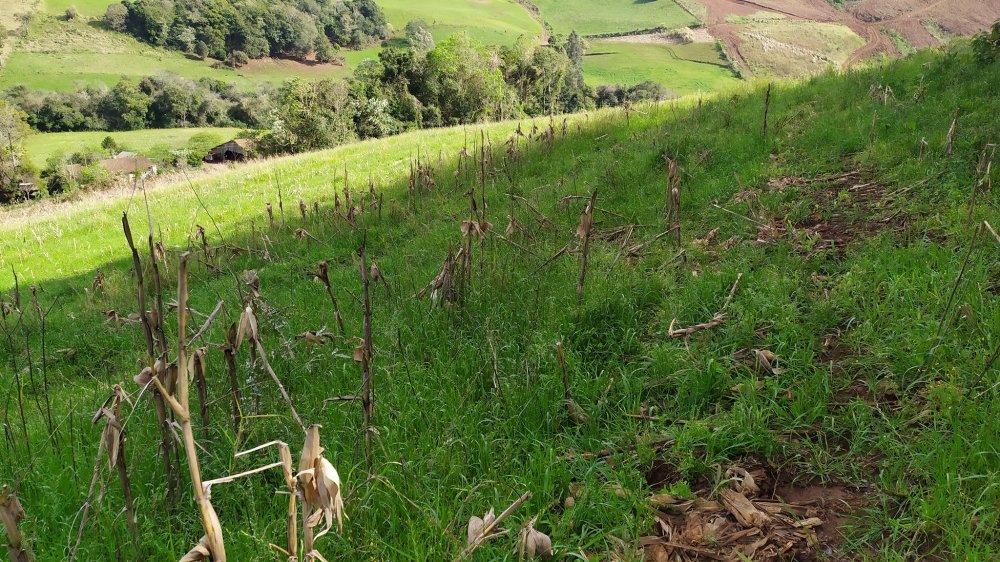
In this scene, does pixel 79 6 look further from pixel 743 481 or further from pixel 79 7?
pixel 743 481

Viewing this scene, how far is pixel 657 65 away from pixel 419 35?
48886 mm

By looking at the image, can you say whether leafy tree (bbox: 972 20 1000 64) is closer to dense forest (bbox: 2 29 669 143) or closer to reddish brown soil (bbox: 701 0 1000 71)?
reddish brown soil (bbox: 701 0 1000 71)

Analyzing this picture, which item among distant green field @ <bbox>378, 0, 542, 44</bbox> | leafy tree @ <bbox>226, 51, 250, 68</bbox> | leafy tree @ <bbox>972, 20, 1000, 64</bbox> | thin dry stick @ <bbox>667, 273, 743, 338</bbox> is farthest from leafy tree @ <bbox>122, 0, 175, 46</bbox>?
thin dry stick @ <bbox>667, 273, 743, 338</bbox>

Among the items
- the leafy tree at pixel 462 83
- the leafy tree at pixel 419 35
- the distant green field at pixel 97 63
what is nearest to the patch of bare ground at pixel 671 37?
the leafy tree at pixel 419 35

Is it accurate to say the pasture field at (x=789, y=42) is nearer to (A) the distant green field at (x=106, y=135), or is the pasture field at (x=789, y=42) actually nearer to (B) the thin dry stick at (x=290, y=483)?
(B) the thin dry stick at (x=290, y=483)

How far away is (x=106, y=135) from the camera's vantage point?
236 feet

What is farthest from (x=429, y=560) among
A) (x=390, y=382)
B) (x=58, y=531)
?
(x=58, y=531)

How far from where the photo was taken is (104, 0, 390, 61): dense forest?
113812mm

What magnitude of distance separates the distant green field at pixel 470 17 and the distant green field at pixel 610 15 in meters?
7.17

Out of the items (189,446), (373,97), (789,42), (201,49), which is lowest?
(373,97)

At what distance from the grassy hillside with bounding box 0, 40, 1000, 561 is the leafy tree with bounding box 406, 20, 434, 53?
9971cm

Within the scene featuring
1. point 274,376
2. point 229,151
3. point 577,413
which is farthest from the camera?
point 229,151

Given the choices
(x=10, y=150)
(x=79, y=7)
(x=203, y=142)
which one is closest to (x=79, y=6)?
(x=79, y=7)

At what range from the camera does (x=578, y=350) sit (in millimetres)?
3566
